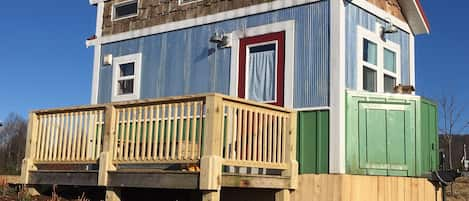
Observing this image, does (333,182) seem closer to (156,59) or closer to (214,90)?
(214,90)

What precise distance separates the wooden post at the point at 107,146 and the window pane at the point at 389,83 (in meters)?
4.87

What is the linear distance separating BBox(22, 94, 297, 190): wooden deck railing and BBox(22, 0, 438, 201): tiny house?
0.07 feet

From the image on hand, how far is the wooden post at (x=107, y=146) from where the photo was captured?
858 cm

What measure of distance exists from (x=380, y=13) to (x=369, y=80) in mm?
1322

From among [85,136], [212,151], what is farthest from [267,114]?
[85,136]

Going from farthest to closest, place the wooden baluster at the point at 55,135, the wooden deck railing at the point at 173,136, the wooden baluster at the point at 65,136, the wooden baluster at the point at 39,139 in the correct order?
the wooden baluster at the point at 39,139, the wooden baluster at the point at 55,135, the wooden baluster at the point at 65,136, the wooden deck railing at the point at 173,136

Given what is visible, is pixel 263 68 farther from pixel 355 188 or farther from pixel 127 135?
pixel 127 135

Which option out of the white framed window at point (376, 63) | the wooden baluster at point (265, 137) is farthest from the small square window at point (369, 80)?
the wooden baluster at point (265, 137)

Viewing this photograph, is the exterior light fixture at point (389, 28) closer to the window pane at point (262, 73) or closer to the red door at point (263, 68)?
the red door at point (263, 68)

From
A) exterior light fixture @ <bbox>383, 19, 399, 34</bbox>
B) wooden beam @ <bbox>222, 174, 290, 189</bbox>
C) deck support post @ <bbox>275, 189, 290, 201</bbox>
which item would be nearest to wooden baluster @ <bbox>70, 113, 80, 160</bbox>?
wooden beam @ <bbox>222, 174, 290, 189</bbox>

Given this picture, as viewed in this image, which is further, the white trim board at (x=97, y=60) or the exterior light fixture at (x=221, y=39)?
the white trim board at (x=97, y=60)

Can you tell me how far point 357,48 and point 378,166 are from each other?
6.53 feet

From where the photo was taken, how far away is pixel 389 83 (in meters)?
10.7

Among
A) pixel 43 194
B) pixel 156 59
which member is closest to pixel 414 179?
pixel 156 59
